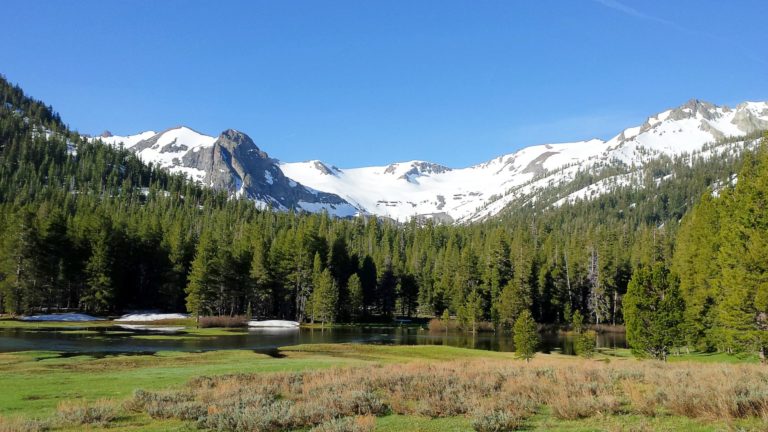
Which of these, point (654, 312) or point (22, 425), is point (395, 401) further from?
point (654, 312)

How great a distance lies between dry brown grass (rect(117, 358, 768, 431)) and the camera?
1653 cm

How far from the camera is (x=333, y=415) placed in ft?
61.2

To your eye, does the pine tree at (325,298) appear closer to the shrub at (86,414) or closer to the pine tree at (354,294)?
the pine tree at (354,294)

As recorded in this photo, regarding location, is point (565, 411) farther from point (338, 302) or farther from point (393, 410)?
point (338, 302)

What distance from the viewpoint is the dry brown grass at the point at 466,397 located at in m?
16.5

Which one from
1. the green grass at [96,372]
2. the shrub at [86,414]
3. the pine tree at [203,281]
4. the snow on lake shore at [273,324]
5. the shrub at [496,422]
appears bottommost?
the snow on lake shore at [273,324]

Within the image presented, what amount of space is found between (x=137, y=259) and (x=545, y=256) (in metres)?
101

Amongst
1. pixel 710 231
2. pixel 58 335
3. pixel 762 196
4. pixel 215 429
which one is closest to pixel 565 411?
pixel 215 429

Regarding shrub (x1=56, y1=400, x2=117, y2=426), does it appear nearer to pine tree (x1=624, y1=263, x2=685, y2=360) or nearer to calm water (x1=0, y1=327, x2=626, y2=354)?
calm water (x1=0, y1=327, x2=626, y2=354)

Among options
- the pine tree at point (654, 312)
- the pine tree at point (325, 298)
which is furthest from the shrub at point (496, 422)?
the pine tree at point (325, 298)

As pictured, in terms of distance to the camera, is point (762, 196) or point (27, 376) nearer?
point (27, 376)

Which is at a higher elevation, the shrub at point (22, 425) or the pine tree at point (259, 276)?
the pine tree at point (259, 276)

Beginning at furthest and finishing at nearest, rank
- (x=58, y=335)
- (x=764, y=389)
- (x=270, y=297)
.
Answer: (x=270, y=297) < (x=58, y=335) < (x=764, y=389)

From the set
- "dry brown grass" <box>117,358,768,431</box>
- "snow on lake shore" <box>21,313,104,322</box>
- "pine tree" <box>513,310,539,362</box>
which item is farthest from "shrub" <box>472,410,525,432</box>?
"snow on lake shore" <box>21,313,104,322</box>
